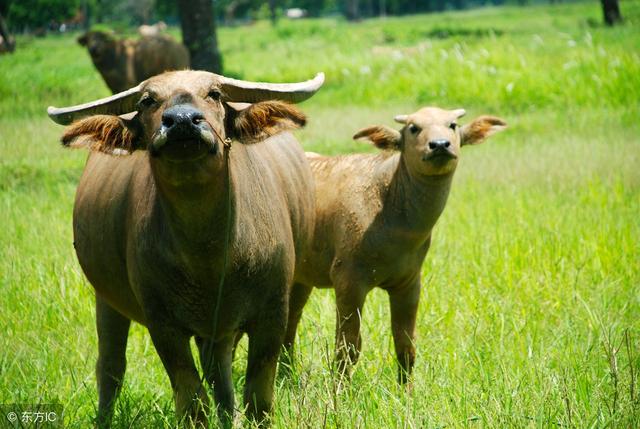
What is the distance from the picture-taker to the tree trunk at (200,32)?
750 inches

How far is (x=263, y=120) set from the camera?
4176 mm

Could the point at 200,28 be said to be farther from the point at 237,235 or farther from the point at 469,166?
the point at 237,235

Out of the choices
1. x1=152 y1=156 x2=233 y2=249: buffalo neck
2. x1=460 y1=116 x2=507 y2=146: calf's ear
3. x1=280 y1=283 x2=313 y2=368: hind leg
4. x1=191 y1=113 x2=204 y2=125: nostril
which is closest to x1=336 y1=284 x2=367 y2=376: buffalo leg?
x1=280 y1=283 x2=313 y2=368: hind leg

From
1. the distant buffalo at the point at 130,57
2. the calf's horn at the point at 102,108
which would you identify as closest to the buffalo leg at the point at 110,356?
the calf's horn at the point at 102,108

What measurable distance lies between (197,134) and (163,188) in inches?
19.8

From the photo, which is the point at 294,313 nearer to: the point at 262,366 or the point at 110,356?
the point at 110,356

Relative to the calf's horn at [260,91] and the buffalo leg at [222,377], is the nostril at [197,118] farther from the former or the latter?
the buffalo leg at [222,377]

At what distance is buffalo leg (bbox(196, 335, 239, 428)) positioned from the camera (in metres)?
4.80

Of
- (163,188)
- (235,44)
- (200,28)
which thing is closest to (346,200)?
(163,188)

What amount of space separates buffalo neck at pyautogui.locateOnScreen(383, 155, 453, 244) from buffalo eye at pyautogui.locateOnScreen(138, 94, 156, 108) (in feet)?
6.77

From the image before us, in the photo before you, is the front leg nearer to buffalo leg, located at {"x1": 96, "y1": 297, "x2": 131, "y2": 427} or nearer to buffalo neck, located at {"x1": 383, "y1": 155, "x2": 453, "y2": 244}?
buffalo leg, located at {"x1": 96, "y1": 297, "x2": 131, "y2": 427}

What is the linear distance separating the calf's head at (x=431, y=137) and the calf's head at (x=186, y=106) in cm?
118

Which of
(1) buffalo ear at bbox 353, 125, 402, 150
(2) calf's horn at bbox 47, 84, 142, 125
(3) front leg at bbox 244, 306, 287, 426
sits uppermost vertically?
(2) calf's horn at bbox 47, 84, 142, 125

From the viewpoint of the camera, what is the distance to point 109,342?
5.13 metres
